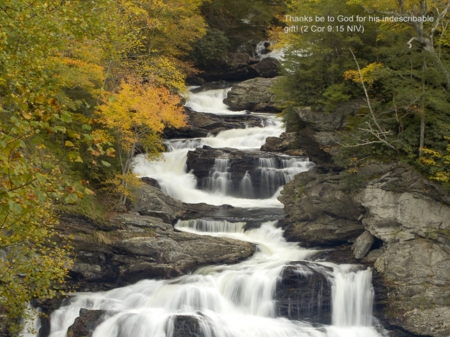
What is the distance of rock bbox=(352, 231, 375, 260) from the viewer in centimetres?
1777

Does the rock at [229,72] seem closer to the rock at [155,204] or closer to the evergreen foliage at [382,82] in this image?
the rock at [155,204]

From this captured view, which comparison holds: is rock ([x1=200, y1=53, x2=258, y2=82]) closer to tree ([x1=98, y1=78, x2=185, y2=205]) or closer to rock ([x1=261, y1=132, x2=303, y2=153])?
rock ([x1=261, y1=132, x2=303, y2=153])

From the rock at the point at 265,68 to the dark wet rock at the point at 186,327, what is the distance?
92.4ft

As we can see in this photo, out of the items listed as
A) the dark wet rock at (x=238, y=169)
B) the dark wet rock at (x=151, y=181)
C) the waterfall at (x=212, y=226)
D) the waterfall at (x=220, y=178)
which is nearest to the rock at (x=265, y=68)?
the dark wet rock at (x=238, y=169)

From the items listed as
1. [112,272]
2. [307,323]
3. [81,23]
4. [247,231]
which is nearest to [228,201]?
[247,231]

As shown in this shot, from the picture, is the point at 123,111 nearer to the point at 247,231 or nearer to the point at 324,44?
the point at 247,231

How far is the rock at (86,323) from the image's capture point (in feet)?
49.5

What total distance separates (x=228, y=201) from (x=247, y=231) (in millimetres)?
4698

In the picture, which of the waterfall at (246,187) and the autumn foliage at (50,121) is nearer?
the autumn foliage at (50,121)

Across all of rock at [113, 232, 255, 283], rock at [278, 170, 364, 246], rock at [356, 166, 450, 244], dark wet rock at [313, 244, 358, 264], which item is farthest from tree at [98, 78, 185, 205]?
rock at [356, 166, 450, 244]

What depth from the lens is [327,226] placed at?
1961 centimetres

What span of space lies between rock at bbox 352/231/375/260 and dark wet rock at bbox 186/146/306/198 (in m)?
8.01

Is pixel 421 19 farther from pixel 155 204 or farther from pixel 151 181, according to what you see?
pixel 151 181

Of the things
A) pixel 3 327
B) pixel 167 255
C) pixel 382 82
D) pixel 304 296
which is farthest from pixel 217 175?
pixel 3 327
